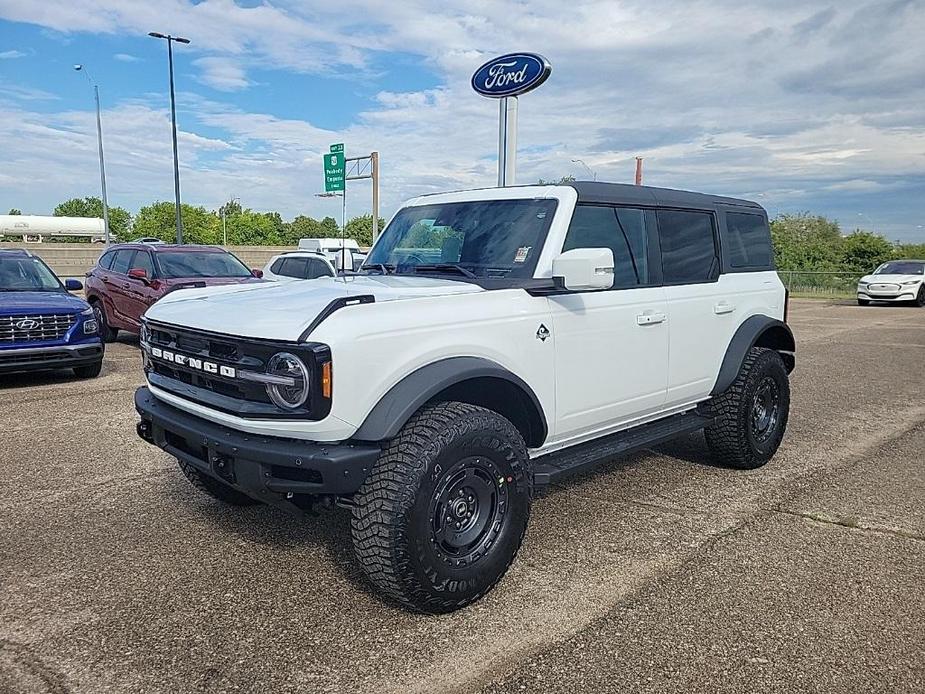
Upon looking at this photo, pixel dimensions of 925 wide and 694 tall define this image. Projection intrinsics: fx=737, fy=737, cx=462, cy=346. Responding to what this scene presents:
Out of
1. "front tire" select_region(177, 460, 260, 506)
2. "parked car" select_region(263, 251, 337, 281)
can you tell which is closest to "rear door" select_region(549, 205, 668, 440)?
"front tire" select_region(177, 460, 260, 506)

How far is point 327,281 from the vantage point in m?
4.07

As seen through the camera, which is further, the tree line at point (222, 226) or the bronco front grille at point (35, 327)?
the tree line at point (222, 226)

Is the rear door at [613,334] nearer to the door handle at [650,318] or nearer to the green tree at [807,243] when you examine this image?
the door handle at [650,318]

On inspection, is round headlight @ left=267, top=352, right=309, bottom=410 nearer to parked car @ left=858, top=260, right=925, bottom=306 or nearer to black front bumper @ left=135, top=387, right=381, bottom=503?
black front bumper @ left=135, top=387, right=381, bottom=503

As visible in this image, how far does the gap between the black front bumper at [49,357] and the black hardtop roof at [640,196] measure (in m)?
6.75

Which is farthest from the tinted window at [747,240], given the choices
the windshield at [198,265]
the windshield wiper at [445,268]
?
the windshield at [198,265]

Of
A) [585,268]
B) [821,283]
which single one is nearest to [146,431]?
[585,268]

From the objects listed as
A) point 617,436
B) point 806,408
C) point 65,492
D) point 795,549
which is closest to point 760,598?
point 795,549

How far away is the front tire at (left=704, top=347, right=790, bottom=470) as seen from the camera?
16.7 ft

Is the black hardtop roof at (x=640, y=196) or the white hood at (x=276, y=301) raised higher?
the black hardtop roof at (x=640, y=196)

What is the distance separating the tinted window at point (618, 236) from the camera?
4128 millimetres

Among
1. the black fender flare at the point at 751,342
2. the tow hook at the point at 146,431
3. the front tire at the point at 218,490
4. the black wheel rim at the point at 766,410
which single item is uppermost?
the black fender flare at the point at 751,342

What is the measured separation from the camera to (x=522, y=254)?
3967 mm

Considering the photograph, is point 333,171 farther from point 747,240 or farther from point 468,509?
point 468,509
